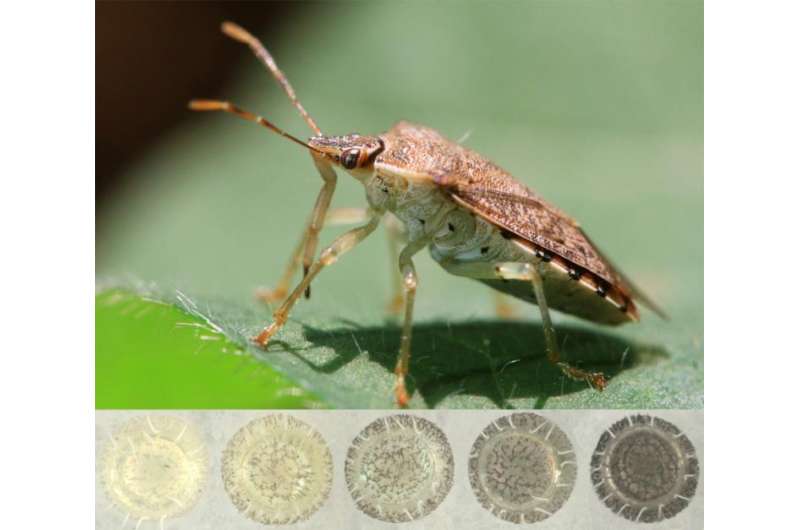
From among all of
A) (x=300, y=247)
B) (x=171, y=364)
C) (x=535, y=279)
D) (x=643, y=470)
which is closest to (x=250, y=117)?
(x=300, y=247)

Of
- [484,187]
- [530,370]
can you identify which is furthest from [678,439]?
[484,187]

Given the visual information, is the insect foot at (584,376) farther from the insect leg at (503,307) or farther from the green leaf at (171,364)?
the green leaf at (171,364)

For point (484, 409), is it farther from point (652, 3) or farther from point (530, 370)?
point (652, 3)

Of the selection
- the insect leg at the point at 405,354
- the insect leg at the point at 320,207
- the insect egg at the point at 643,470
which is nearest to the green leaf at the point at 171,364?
the insect leg at the point at 405,354

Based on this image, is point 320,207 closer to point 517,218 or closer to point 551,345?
point 517,218

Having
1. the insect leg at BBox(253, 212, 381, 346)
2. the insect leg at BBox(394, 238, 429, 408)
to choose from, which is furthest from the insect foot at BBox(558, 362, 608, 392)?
the insect leg at BBox(253, 212, 381, 346)

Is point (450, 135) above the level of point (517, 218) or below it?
above

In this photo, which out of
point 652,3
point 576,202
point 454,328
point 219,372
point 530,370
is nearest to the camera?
point 219,372
